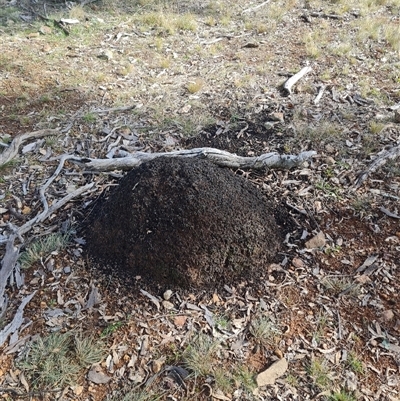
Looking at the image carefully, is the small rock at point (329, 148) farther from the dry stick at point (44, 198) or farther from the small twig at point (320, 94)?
the dry stick at point (44, 198)

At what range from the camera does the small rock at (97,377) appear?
8.55 feet

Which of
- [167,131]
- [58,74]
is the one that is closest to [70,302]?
[167,131]

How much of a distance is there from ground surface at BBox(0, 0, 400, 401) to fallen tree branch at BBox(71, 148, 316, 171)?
103 millimetres

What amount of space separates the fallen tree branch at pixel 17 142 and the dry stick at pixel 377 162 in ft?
11.1

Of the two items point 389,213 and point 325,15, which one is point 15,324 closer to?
point 389,213

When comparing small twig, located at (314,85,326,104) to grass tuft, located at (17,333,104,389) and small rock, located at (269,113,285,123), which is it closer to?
small rock, located at (269,113,285,123)

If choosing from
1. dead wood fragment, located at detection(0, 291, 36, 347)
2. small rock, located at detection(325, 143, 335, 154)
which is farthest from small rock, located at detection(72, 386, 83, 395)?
small rock, located at detection(325, 143, 335, 154)

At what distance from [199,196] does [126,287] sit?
86 cm

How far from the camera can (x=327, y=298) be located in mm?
3145

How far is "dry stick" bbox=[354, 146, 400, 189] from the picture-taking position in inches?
163

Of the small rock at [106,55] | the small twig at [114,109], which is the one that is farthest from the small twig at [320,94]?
the small rock at [106,55]

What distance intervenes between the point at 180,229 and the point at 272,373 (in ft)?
3.78

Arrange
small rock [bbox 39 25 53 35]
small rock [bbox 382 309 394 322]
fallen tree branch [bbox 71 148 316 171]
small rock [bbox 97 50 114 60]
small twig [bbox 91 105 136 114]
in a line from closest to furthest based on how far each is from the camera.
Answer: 1. small rock [bbox 382 309 394 322]
2. fallen tree branch [bbox 71 148 316 171]
3. small twig [bbox 91 105 136 114]
4. small rock [bbox 97 50 114 60]
5. small rock [bbox 39 25 53 35]

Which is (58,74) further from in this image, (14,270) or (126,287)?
(126,287)
